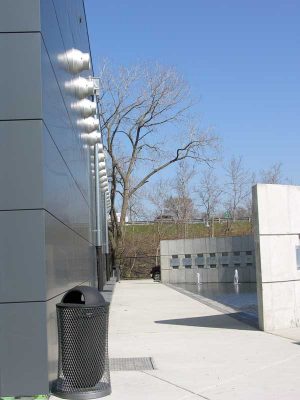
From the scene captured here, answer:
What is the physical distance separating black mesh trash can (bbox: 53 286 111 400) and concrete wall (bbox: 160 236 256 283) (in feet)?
71.0

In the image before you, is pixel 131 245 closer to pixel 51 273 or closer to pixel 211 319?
pixel 211 319


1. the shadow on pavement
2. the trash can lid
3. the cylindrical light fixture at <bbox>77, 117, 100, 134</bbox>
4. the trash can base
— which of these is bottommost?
the shadow on pavement

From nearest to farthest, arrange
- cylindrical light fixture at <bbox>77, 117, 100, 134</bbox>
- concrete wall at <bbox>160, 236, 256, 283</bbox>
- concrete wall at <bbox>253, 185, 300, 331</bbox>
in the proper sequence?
concrete wall at <bbox>253, 185, 300, 331</bbox> → cylindrical light fixture at <bbox>77, 117, 100, 134</bbox> → concrete wall at <bbox>160, 236, 256, 283</bbox>

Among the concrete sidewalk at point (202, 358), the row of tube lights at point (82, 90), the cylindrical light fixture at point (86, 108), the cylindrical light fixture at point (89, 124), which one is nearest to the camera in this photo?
the concrete sidewalk at point (202, 358)

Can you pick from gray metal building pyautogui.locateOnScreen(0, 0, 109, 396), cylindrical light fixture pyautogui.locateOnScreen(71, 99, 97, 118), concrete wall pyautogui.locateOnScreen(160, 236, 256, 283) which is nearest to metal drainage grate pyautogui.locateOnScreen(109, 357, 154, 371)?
gray metal building pyautogui.locateOnScreen(0, 0, 109, 396)

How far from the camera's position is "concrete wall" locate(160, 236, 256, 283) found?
27359 mm

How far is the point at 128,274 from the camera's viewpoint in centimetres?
4138

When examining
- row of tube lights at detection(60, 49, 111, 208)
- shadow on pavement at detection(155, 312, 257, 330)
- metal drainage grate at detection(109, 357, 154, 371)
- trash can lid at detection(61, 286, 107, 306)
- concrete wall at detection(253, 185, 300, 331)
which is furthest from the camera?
shadow on pavement at detection(155, 312, 257, 330)

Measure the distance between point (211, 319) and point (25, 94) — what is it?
26.2 ft

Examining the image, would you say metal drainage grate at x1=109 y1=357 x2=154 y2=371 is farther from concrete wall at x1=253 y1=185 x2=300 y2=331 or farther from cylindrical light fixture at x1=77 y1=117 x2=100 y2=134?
cylindrical light fixture at x1=77 y1=117 x2=100 y2=134

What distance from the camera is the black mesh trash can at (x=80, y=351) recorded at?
5.96 m

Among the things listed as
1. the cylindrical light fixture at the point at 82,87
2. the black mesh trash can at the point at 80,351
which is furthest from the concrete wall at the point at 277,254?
the black mesh trash can at the point at 80,351

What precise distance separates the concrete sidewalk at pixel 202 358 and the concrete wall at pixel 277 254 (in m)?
0.61

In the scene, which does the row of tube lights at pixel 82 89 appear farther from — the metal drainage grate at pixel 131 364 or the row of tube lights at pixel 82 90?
the metal drainage grate at pixel 131 364
